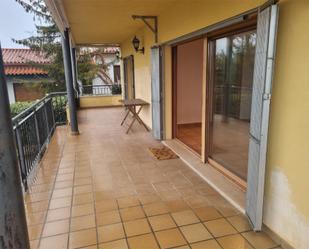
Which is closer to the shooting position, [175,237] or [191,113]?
[175,237]

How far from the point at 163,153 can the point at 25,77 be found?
25.6 ft

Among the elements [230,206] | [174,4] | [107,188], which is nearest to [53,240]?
[107,188]

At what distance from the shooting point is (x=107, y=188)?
9.78 ft

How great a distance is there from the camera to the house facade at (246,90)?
5.76 ft

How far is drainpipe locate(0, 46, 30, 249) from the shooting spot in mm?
899

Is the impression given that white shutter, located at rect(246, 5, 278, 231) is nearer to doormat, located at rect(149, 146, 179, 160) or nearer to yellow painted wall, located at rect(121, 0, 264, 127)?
yellow painted wall, located at rect(121, 0, 264, 127)

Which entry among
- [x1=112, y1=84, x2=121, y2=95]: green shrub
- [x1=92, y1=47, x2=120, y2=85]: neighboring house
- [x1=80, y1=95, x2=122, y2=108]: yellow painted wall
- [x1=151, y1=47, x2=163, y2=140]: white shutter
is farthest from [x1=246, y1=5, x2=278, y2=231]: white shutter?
[x1=92, y1=47, x2=120, y2=85]: neighboring house

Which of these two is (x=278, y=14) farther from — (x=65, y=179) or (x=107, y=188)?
(x=65, y=179)

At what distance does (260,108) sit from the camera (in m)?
1.94

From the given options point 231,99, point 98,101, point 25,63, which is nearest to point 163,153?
point 231,99

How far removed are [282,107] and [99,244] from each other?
69.7 inches

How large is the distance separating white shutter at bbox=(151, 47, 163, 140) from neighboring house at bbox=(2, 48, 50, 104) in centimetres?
636

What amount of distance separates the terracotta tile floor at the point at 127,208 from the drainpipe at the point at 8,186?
1.18 meters

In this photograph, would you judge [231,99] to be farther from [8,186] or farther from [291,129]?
[8,186]
